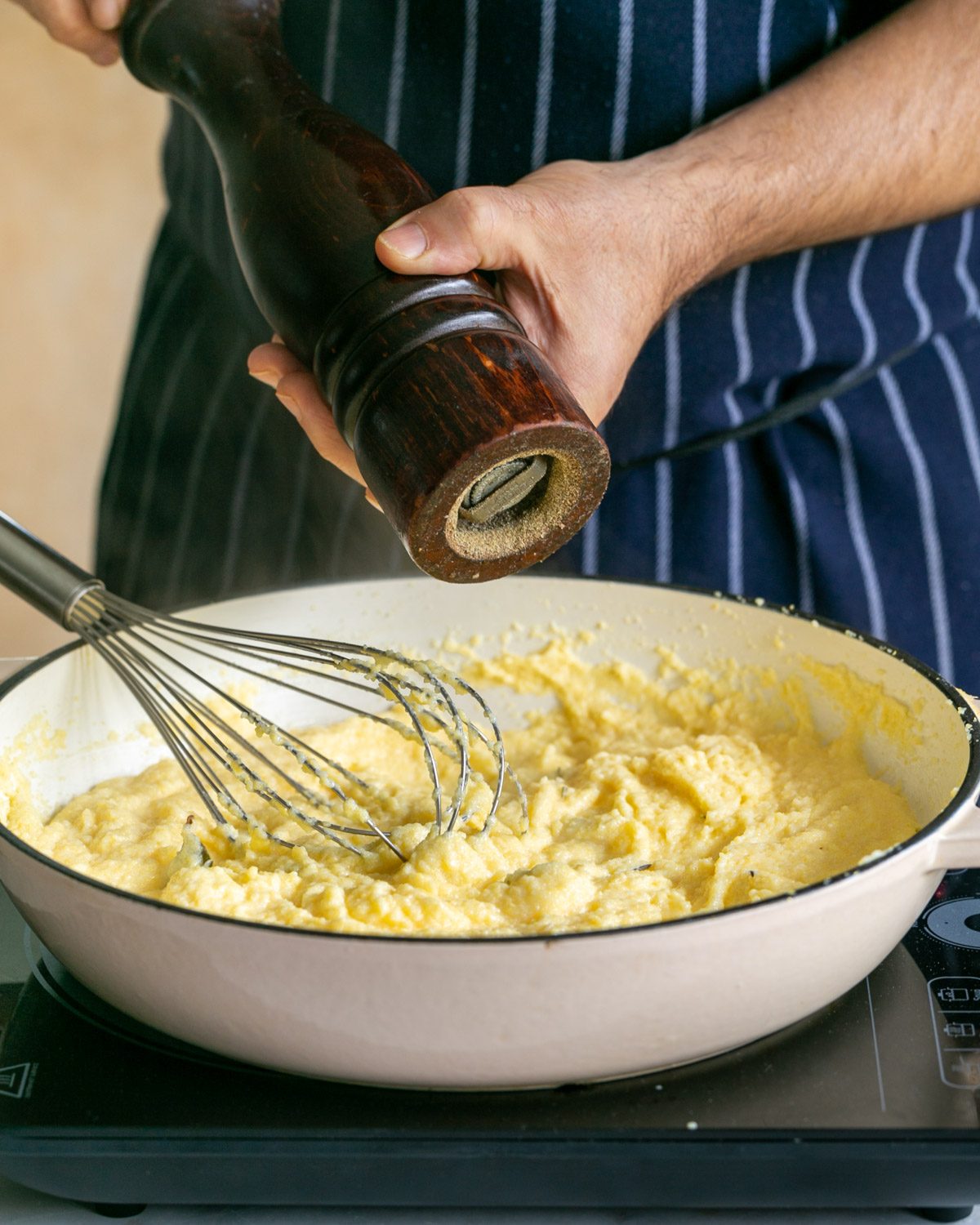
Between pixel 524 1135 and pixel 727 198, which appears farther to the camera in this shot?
pixel 727 198

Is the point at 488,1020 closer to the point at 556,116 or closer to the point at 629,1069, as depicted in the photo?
the point at 629,1069

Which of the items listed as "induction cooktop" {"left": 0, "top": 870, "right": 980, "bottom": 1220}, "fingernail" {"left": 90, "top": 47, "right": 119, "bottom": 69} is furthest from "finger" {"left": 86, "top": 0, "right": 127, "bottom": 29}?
"induction cooktop" {"left": 0, "top": 870, "right": 980, "bottom": 1220}

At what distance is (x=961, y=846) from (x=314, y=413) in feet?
1.54

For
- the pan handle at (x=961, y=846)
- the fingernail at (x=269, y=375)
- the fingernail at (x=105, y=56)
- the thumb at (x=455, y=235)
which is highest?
the fingernail at (x=105, y=56)

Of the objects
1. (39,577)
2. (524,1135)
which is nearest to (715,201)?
(39,577)

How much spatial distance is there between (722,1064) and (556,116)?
2.41 ft

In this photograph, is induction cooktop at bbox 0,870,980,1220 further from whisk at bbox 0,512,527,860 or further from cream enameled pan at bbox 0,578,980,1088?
whisk at bbox 0,512,527,860

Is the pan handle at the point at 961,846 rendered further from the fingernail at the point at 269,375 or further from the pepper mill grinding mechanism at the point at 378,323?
the fingernail at the point at 269,375

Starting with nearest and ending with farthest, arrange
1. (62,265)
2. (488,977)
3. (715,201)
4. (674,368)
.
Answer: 1. (488,977)
2. (715,201)
3. (674,368)
4. (62,265)

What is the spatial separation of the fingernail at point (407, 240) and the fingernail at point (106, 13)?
32 centimetres

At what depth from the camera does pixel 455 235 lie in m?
0.69

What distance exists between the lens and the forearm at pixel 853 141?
0.98 metres

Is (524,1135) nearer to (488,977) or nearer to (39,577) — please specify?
(488,977)

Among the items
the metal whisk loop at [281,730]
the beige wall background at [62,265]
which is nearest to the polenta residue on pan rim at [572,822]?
the metal whisk loop at [281,730]
